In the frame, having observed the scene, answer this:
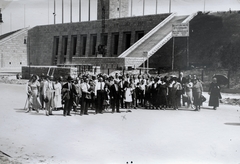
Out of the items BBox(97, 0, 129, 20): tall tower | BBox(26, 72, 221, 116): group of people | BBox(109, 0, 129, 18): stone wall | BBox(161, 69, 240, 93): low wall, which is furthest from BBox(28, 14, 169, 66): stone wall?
BBox(26, 72, 221, 116): group of people

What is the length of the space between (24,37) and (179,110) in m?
34.6

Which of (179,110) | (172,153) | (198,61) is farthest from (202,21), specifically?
(172,153)

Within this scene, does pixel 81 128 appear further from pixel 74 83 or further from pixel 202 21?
pixel 202 21

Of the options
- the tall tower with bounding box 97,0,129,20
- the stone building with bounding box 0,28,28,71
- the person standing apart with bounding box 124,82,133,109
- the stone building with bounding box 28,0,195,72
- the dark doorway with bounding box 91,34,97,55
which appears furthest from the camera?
the tall tower with bounding box 97,0,129,20

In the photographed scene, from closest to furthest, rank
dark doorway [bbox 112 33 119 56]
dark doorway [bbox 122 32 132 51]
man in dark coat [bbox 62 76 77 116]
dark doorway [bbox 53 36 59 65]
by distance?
man in dark coat [bbox 62 76 77 116] < dark doorway [bbox 122 32 132 51] < dark doorway [bbox 112 33 119 56] < dark doorway [bbox 53 36 59 65]

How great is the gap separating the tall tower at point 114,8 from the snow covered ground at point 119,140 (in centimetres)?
3057

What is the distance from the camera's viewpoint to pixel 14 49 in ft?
132

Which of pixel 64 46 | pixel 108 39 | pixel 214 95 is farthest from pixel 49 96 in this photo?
pixel 64 46

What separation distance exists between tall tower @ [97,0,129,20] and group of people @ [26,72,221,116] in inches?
1055

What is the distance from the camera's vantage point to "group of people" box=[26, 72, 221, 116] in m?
11.1

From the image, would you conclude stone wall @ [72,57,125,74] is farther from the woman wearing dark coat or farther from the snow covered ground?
the snow covered ground

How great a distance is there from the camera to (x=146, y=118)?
10477 mm

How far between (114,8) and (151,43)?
13.8m

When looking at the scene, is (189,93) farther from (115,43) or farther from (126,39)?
(115,43)
